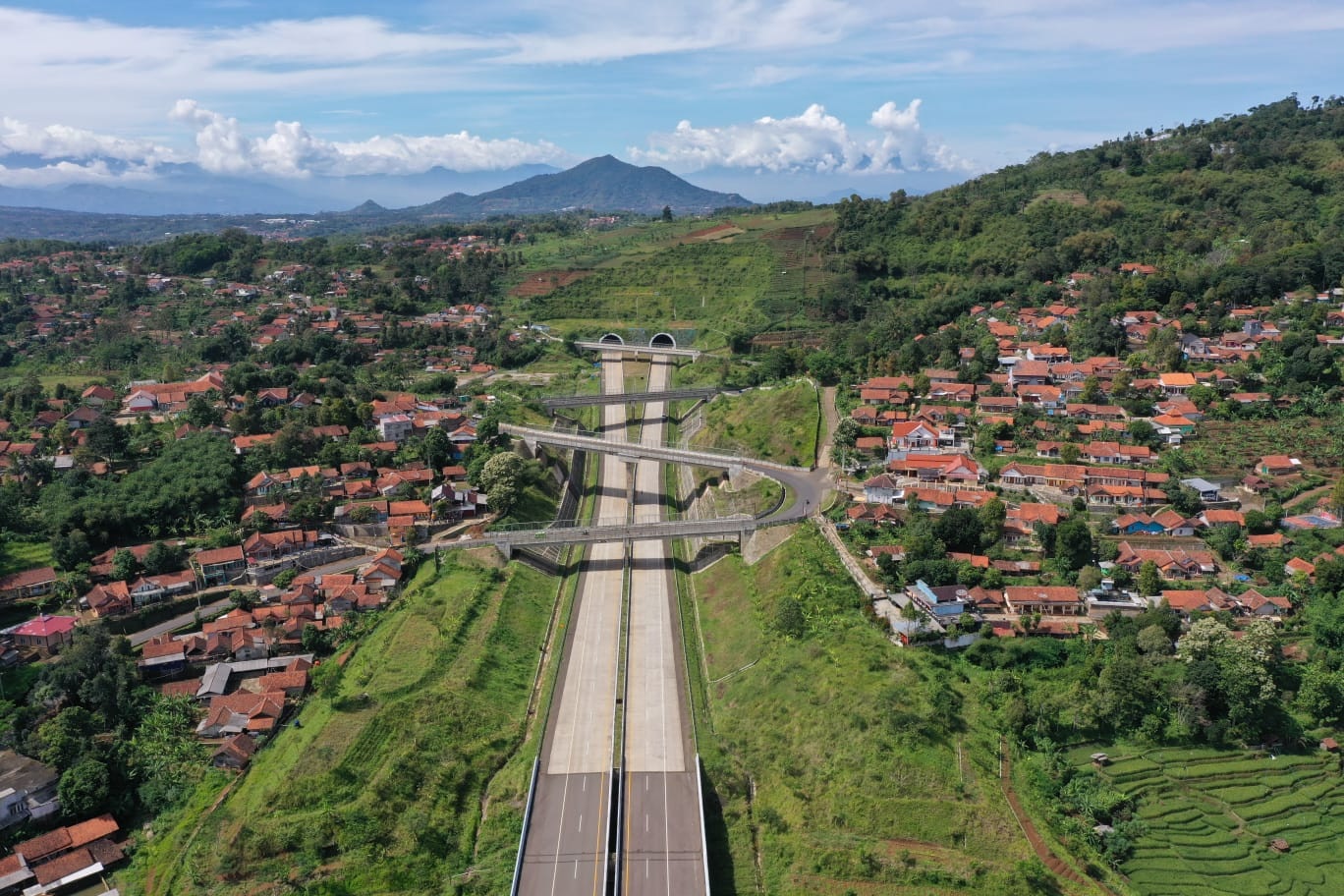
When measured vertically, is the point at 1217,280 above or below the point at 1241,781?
above

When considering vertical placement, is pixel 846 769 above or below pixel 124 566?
below

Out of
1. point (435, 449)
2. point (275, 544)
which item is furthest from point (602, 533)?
point (275, 544)

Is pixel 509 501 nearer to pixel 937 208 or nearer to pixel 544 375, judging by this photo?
pixel 544 375

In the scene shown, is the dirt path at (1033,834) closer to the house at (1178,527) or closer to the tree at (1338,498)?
the house at (1178,527)

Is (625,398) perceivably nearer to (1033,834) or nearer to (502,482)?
(502,482)

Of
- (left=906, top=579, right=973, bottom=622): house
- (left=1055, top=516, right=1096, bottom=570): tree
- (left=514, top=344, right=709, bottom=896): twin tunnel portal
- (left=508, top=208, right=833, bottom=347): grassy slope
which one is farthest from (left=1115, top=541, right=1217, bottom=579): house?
(left=508, top=208, right=833, bottom=347): grassy slope

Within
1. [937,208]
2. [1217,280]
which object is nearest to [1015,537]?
[1217,280]
